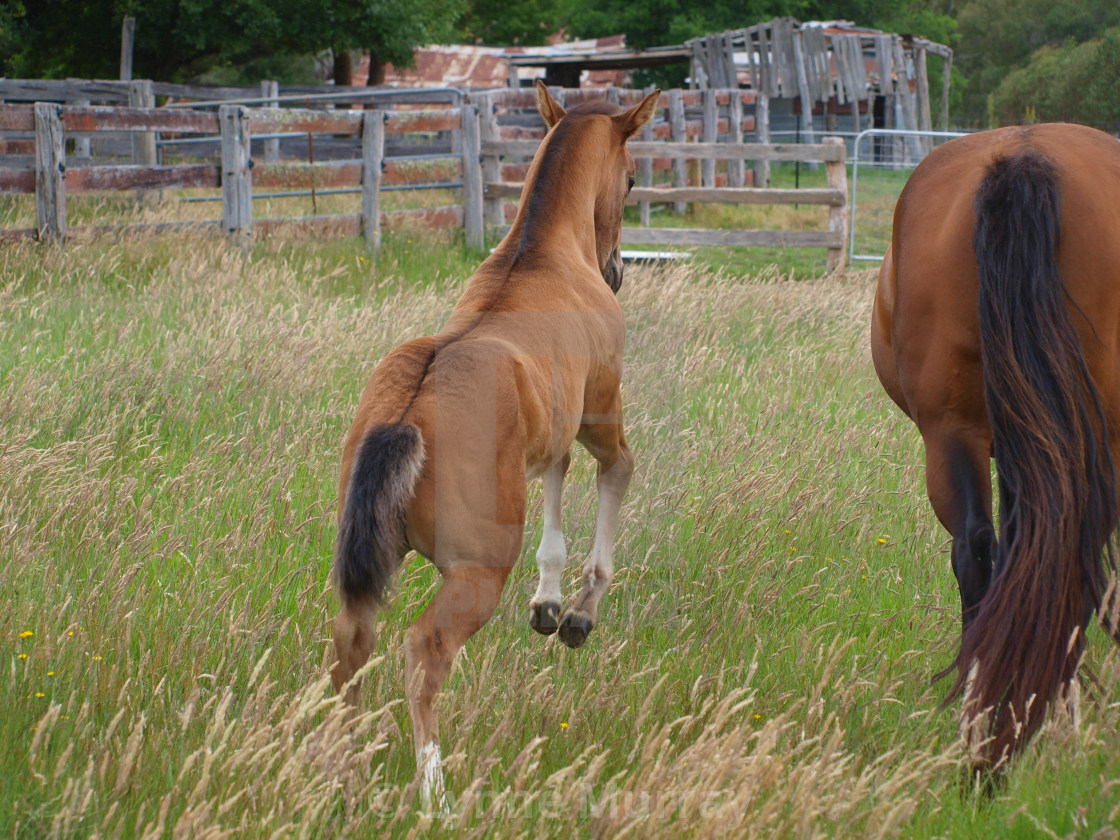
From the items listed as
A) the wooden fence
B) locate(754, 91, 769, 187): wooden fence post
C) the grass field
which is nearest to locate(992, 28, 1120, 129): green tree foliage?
locate(754, 91, 769, 187): wooden fence post

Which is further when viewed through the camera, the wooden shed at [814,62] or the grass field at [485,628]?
the wooden shed at [814,62]

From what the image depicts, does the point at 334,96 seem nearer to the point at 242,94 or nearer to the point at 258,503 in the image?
the point at 242,94

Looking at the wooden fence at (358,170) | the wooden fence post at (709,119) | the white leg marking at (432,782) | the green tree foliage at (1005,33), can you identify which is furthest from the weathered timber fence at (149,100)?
the green tree foliage at (1005,33)

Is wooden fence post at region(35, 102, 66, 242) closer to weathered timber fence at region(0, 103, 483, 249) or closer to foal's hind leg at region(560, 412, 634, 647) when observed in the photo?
weathered timber fence at region(0, 103, 483, 249)

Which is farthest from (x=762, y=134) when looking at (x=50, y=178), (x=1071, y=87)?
(x=50, y=178)

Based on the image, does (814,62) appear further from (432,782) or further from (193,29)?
(432,782)

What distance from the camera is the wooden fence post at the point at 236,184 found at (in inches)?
417

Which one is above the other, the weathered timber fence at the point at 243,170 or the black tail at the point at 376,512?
the weathered timber fence at the point at 243,170

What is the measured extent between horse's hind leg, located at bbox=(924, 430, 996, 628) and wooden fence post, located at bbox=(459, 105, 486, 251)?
10.9 m

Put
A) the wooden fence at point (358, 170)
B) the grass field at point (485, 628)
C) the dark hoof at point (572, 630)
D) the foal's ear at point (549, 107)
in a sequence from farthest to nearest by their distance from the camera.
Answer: the wooden fence at point (358, 170) → the foal's ear at point (549, 107) → the dark hoof at point (572, 630) → the grass field at point (485, 628)

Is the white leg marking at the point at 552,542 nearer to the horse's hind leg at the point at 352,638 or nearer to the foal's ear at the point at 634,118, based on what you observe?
the horse's hind leg at the point at 352,638

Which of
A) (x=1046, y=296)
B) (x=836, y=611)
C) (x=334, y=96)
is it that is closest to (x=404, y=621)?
(x=836, y=611)

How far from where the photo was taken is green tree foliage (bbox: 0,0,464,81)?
88.3ft

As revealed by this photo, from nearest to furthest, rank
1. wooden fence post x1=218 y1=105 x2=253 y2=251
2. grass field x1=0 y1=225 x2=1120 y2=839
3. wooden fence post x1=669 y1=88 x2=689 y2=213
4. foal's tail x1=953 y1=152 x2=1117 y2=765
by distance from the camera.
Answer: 1. grass field x1=0 y1=225 x2=1120 y2=839
2. foal's tail x1=953 y1=152 x2=1117 y2=765
3. wooden fence post x1=218 y1=105 x2=253 y2=251
4. wooden fence post x1=669 y1=88 x2=689 y2=213
